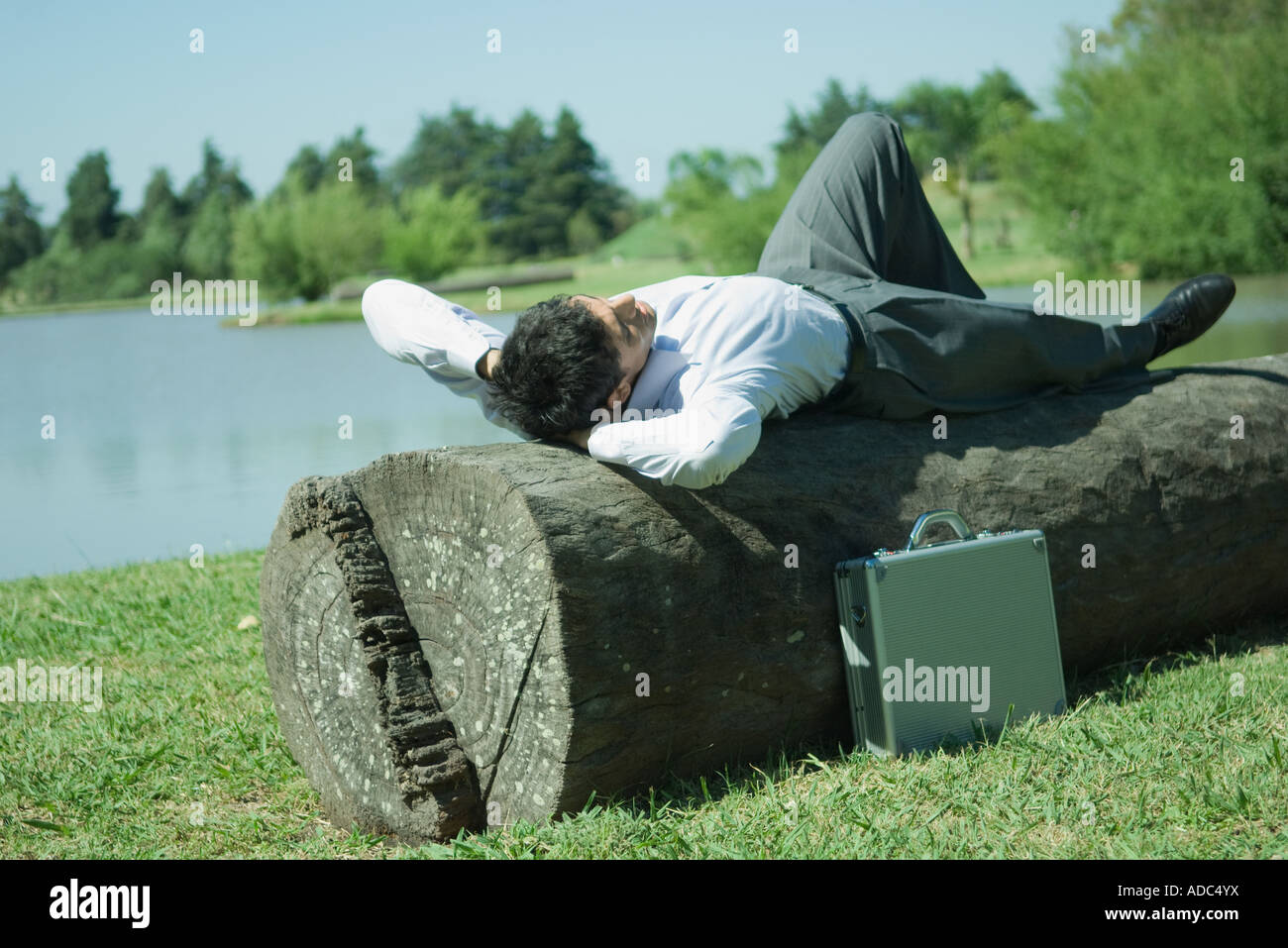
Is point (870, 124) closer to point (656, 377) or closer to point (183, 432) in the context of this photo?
point (656, 377)

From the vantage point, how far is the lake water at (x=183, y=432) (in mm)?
7566

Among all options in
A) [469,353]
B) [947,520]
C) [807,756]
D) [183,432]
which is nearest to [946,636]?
[947,520]

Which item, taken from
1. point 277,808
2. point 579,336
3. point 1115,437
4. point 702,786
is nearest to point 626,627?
point 702,786

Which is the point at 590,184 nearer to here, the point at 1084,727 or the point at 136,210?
the point at 136,210

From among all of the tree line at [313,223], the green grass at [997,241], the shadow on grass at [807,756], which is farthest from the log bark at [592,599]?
the tree line at [313,223]

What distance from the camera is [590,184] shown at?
→ 5728 centimetres

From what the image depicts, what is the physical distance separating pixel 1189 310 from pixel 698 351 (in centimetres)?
209

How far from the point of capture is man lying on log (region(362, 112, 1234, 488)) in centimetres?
266

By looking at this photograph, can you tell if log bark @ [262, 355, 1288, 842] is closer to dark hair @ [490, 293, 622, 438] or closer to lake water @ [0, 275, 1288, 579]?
dark hair @ [490, 293, 622, 438]

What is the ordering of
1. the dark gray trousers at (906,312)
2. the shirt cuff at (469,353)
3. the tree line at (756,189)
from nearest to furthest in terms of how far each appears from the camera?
the shirt cuff at (469,353), the dark gray trousers at (906,312), the tree line at (756,189)

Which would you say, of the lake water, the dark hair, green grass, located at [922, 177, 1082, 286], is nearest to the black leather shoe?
the dark hair

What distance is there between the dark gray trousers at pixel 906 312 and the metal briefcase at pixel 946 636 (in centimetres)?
51

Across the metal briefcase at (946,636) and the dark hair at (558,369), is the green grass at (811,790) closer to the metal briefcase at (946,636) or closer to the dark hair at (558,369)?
the metal briefcase at (946,636)

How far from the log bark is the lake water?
2.54 meters
